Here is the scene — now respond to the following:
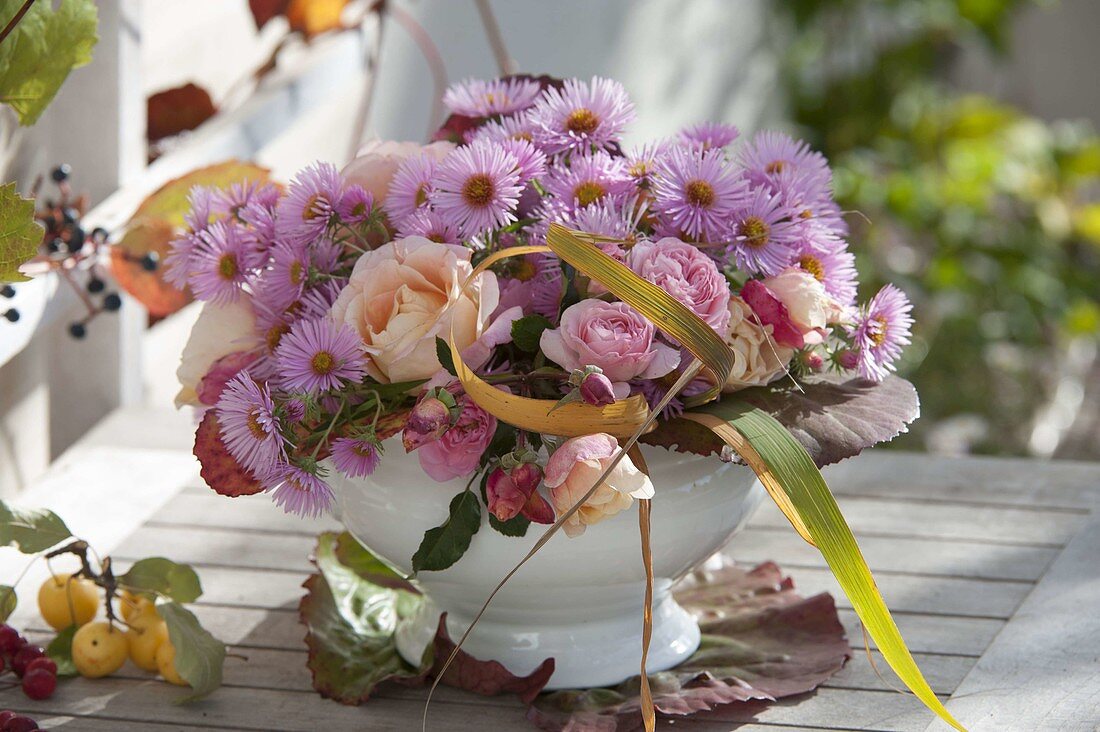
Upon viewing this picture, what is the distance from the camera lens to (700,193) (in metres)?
0.70

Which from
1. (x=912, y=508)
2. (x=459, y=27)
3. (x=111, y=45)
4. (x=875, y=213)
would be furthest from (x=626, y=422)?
(x=875, y=213)

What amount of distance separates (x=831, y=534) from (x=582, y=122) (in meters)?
0.28

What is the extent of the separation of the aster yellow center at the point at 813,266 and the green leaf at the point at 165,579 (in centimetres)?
42

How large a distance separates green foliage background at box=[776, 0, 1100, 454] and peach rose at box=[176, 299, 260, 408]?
2208 millimetres

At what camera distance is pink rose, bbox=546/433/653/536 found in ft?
2.09

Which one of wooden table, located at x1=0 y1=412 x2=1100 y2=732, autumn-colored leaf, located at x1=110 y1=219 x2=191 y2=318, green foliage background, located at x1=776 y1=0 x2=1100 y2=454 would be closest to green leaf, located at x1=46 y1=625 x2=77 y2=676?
wooden table, located at x1=0 y1=412 x2=1100 y2=732

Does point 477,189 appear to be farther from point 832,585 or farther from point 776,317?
point 832,585

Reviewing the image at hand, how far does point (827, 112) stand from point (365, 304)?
363 cm

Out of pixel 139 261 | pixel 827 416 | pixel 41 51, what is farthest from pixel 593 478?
pixel 139 261

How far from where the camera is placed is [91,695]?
2.65 feet

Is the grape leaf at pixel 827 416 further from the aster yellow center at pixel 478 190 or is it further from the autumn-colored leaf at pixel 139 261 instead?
the autumn-colored leaf at pixel 139 261

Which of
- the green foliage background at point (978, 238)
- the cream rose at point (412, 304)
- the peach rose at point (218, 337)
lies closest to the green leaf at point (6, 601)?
the peach rose at point (218, 337)

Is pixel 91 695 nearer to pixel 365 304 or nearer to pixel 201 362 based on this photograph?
pixel 201 362

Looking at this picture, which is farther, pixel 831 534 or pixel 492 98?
pixel 492 98
